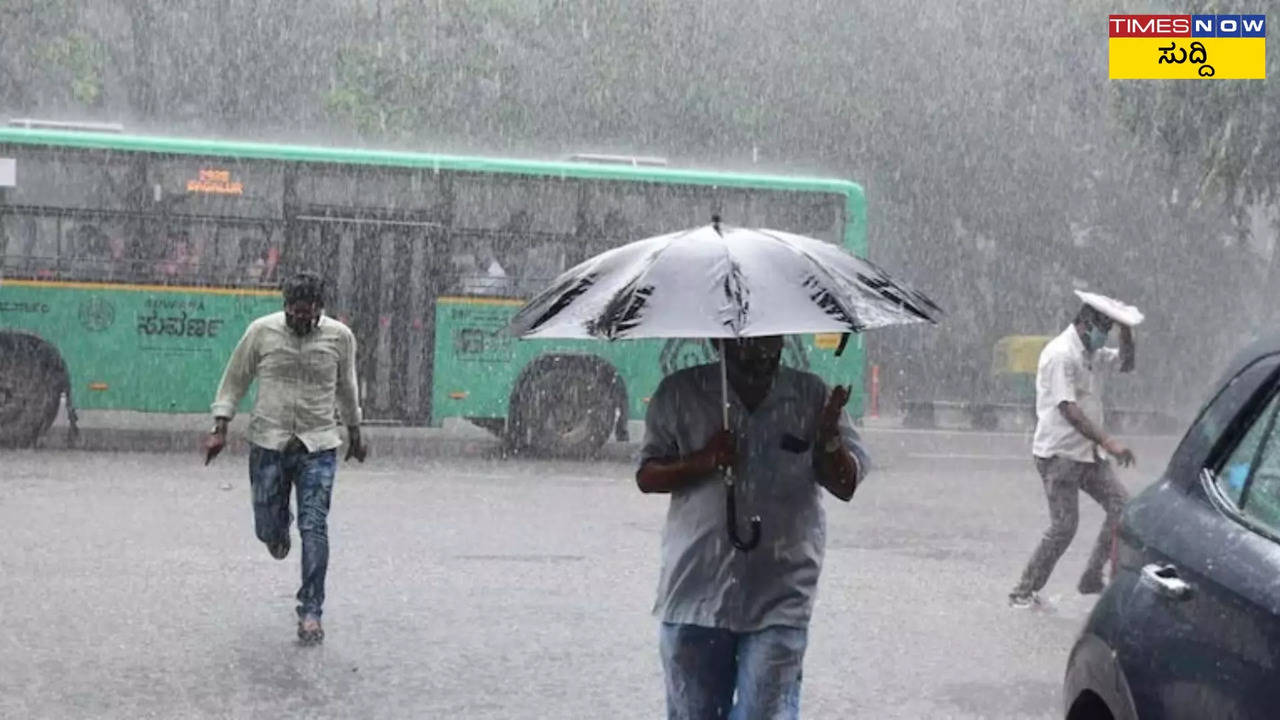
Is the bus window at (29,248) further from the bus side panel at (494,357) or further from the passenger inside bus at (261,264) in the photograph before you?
the bus side panel at (494,357)

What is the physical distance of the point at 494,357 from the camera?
18359mm

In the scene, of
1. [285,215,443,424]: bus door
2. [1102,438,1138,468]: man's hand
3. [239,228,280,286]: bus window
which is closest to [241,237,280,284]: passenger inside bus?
[239,228,280,286]: bus window

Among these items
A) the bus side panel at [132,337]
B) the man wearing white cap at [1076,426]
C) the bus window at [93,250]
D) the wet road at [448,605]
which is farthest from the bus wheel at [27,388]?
the man wearing white cap at [1076,426]

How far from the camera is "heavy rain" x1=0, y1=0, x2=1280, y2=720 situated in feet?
14.9

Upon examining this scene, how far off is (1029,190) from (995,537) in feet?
55.2

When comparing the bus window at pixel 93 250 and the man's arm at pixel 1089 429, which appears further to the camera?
the bus window at pixel 93 250

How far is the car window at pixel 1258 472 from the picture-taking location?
11.8ft

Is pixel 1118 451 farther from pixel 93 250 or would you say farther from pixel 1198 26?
pixel 1198 26

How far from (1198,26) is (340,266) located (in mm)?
9876

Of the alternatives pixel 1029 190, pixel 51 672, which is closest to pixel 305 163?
pixel 51 672

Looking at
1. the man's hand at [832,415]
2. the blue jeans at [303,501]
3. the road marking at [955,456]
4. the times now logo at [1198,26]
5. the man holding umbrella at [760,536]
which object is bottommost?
the road marking at [955,456]

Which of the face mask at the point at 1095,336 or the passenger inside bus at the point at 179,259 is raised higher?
the face mask at the point at 1095,336

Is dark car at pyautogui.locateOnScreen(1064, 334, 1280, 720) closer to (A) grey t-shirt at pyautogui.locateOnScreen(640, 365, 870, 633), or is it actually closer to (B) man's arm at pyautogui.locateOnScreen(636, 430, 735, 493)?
(A) grey t-shirt at pyautogui.locateOnScreen(640, 365, 870, 633)

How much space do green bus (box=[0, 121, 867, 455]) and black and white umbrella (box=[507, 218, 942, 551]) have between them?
12.9m
